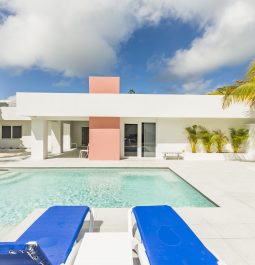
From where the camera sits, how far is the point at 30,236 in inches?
141

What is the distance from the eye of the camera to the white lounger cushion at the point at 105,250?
3087mm

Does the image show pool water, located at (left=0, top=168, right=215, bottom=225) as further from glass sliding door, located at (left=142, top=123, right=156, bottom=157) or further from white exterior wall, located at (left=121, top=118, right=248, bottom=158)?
white exterior wall, located at (left=121, top=118, right=248, bottom=158)

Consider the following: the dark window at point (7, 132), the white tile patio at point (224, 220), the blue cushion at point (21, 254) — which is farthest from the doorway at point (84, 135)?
the blue cushion at point (21, 254)

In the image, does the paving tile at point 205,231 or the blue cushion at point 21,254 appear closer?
the blue cushion at point 21,254

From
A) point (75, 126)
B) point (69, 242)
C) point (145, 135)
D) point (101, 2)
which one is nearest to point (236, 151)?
point (145, 135)

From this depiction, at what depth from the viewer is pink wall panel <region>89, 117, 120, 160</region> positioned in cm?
1653

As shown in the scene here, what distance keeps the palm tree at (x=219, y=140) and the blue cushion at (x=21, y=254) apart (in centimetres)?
1642

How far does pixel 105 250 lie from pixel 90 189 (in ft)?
21.0

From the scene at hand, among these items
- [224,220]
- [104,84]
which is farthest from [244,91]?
[224,220]

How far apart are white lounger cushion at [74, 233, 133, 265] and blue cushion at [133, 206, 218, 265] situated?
31 cm

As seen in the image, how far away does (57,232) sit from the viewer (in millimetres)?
3719

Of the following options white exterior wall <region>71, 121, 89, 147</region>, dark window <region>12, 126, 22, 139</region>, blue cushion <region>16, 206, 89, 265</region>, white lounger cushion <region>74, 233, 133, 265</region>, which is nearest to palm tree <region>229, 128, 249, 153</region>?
blue cushion <region>16, 206, 89, 265</region>

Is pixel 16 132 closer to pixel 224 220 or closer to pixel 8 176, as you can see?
pixel 8 176

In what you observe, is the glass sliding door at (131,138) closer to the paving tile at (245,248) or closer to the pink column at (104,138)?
the pink column at (104,138)
